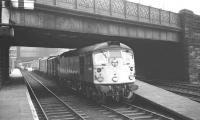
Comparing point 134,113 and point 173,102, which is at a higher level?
point 173,102

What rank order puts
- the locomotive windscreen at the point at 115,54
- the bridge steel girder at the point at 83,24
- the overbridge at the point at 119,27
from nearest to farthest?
the locomotive windscreen at the point at 115,54 → the bridge steel girder at the point at 83,24 → the overbridge at the point at 119,27

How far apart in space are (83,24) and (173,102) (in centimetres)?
878

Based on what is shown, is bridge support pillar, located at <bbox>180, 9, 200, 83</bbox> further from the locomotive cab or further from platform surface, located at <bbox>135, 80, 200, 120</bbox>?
the locomotive cab

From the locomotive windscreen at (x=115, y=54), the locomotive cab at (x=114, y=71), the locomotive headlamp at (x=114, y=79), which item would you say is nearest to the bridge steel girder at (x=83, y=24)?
the locomotive cab at (x=114, y=71)

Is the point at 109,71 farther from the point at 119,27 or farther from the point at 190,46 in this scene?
the point at 190,46

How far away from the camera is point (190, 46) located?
26.2 meters

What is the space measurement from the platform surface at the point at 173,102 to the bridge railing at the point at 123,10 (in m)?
6.69

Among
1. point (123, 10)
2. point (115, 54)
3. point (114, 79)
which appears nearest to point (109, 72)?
point (114, 79)

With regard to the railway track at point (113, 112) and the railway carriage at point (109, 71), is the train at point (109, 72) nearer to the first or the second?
the railway carriage at point (109, 71)

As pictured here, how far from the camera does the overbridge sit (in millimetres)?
15859

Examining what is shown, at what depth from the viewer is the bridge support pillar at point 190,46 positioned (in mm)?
25906

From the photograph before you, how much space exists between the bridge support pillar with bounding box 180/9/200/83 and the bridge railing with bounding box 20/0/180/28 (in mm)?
822

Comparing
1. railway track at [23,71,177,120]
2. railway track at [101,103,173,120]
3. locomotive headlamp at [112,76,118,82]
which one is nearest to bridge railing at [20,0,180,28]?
locomotive headlamp at [112,76,118,82]

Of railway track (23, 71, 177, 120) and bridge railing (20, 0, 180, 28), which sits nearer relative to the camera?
railway track (23, 71, 177, 120)
